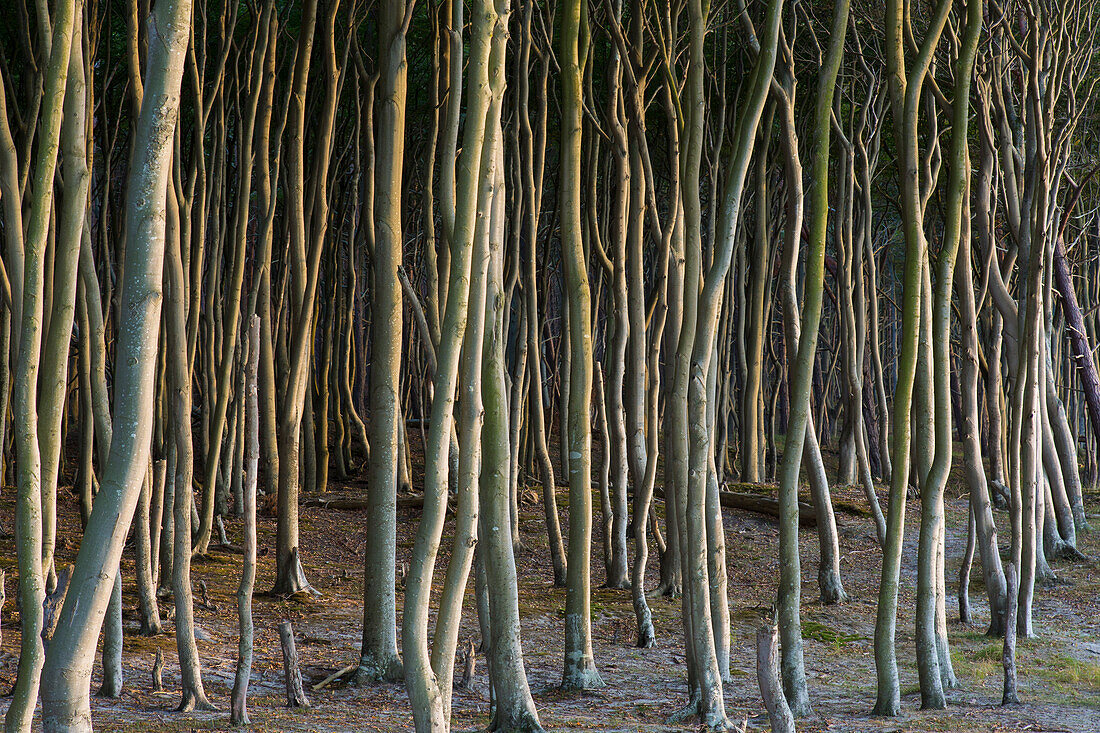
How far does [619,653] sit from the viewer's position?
15.3ft

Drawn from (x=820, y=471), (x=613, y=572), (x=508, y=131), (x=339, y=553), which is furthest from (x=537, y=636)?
(x=508, y=131)

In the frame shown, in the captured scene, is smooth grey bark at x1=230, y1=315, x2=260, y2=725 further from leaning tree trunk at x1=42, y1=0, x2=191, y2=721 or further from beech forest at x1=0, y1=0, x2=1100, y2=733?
leaning tree trunk at x1=42, y1=0, x2=191, y2=721

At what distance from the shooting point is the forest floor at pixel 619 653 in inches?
135

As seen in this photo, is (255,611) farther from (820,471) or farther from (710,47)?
(710,47)

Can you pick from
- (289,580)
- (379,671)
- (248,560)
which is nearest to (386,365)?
(248,560)

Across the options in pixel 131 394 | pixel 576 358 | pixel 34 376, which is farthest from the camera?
pixel 576 358

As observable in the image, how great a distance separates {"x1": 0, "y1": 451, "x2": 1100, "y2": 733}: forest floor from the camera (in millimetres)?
3438

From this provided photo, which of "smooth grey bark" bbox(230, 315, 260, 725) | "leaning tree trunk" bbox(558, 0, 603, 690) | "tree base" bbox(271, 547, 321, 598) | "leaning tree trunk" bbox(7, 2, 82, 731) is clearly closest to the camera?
"leaning tree trunk" bbox(7, 2, 82, 731)

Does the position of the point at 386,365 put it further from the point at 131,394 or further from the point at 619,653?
the point at 131,394

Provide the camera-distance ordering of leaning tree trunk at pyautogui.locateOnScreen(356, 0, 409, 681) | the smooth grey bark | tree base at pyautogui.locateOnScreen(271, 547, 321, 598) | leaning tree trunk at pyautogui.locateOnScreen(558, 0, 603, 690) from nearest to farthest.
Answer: the smooth grey bark, leaning tree trunk at pyautogui.locateOnScreen(558, 0, 603, 690), leaning tree trunk at pyautogui.locateOnScreen(356, 0, 409, 681), tree base at pyautogui.locateOnScreen(271, 547, 321, 598)

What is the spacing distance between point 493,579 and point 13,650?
2146 millimetres

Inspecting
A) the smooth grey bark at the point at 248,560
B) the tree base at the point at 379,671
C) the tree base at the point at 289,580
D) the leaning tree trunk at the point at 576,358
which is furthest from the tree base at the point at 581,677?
the tree base at the point at 289,580

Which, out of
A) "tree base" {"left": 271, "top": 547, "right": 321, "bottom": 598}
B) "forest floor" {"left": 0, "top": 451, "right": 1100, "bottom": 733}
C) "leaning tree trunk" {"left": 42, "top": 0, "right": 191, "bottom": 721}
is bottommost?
"forest floor" {"left": 0, "top": 451, "right": 1100, "bottom": 733}

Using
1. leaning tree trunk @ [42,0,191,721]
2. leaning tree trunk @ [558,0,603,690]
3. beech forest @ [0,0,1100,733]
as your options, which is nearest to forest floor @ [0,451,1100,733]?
beech forest @ [0,0,1100,733]
